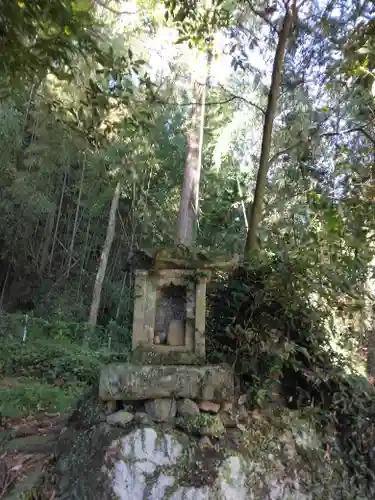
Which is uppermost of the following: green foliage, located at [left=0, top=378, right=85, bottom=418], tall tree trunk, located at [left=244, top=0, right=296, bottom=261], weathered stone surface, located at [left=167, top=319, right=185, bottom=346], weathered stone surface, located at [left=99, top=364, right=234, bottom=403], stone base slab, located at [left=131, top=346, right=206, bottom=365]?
tall tree trunk, located at [left=244, top=0, right=296, bottom=261]

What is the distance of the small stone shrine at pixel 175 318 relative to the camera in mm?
2895

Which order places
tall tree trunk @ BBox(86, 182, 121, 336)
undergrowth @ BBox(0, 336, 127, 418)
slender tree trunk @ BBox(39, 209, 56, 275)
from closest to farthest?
undergrowth @ BBox(0, 336, 127, 418)
tall tree trunk @ BBox(86, 182, 121, 336)
slender tree trunk @ BBox(39, 209, 56, 275)

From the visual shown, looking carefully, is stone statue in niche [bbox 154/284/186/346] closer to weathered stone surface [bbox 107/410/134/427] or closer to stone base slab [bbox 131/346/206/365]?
stone base slab [bbox 131/346/206/365]

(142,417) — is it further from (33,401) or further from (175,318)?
(33,401)

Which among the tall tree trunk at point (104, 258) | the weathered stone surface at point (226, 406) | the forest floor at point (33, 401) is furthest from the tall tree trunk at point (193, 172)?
the weathered stone surface at point (226, 406)

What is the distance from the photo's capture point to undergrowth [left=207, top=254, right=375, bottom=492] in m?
2.87

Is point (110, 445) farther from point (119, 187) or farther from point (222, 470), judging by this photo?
point (119, 187)

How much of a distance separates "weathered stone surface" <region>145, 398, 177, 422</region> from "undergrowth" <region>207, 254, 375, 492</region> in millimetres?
422

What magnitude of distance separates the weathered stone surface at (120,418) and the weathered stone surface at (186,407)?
28cm

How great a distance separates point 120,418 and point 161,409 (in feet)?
0.79

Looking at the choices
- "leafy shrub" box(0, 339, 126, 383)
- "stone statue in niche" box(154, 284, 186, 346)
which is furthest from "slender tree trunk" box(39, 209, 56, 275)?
"stone statue in niche" box(154, 284, 186, 346)

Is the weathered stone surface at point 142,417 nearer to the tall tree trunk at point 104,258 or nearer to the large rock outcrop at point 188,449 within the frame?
the large rock outcrop at point 188,449

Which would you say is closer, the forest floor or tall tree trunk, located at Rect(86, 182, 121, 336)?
the forest floor

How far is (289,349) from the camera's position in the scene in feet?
9.34
